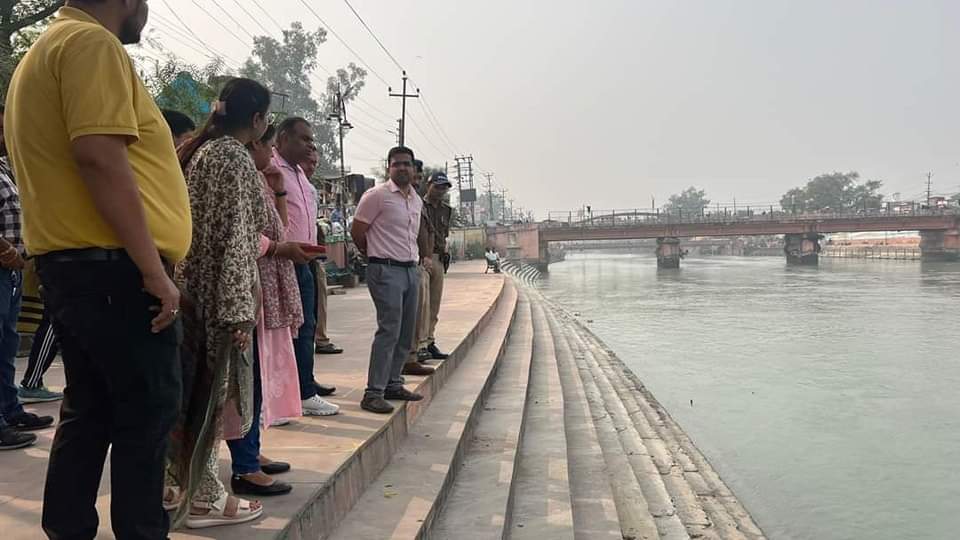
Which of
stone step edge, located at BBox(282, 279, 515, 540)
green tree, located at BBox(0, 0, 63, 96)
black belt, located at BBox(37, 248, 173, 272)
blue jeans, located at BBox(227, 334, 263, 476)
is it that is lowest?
stone step edge, located at BBox(282, 279, 515, 540)

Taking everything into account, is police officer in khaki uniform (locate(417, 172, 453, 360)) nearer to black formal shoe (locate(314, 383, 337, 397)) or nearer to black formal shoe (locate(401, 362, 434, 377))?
black formal shoe (locate(401, 362, 434, 377))

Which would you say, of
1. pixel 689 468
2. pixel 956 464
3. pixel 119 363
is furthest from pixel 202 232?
pixel 956 464

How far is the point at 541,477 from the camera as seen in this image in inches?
143

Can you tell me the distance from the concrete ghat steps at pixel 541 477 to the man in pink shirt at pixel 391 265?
2.52ft

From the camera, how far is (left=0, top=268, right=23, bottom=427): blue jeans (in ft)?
9.34

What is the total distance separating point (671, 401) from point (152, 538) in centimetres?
898

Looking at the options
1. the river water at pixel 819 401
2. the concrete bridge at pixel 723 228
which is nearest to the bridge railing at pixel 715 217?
the concrete bridge at pixel 723 228

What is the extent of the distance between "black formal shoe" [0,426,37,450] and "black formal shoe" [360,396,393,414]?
1.37 metres

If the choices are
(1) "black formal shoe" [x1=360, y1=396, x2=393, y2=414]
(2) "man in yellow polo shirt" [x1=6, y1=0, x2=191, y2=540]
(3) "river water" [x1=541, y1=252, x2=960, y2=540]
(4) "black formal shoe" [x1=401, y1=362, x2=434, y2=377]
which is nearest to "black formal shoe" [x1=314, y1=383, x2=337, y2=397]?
(1) "black formal shoe" [x1=360, y1=396, x2=393, y2=414]

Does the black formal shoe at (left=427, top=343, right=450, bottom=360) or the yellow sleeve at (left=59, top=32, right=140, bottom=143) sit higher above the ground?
the yellow sleeve at (left=59, top=32, right=140, bottom=143)

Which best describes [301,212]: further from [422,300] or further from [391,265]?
[422,300]

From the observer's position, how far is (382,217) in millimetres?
3600

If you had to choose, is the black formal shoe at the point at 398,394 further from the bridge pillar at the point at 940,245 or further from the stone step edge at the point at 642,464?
the bridge pillar at the point at 940,245

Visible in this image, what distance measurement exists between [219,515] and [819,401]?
979 centimetres
